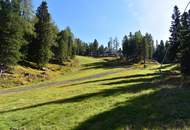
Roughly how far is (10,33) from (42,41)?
16828 mm

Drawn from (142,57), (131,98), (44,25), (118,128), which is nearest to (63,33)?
(44,25)

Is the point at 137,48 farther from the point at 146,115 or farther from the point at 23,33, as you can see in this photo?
the point at 146,115

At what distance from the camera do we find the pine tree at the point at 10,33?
52.2m

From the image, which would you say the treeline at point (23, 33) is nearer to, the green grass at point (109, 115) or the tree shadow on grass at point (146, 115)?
the green grass at point (109, 115)

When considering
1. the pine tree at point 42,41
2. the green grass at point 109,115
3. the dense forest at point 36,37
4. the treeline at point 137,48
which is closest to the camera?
the green grass at point 109,115

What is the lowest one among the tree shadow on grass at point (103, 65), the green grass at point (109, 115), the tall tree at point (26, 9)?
the tree shadow on grass at point (103, 65)

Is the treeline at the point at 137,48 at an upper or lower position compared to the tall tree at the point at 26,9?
lower

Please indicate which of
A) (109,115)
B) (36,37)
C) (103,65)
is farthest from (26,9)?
(103,65)

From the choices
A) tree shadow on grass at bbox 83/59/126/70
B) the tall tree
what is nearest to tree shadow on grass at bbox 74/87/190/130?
the tall tree

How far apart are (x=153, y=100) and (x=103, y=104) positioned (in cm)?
298

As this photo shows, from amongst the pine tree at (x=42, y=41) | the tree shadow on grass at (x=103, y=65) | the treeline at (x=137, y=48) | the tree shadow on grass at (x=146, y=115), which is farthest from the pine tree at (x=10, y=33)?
the treeline at (x=137, y=48)

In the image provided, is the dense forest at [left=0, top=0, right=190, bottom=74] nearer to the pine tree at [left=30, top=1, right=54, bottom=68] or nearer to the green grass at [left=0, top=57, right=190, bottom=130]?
the pine tree at [left=30, top=1, right=54, bottom=68]

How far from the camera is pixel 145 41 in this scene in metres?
131

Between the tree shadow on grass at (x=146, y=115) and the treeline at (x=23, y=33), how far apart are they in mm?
35001
